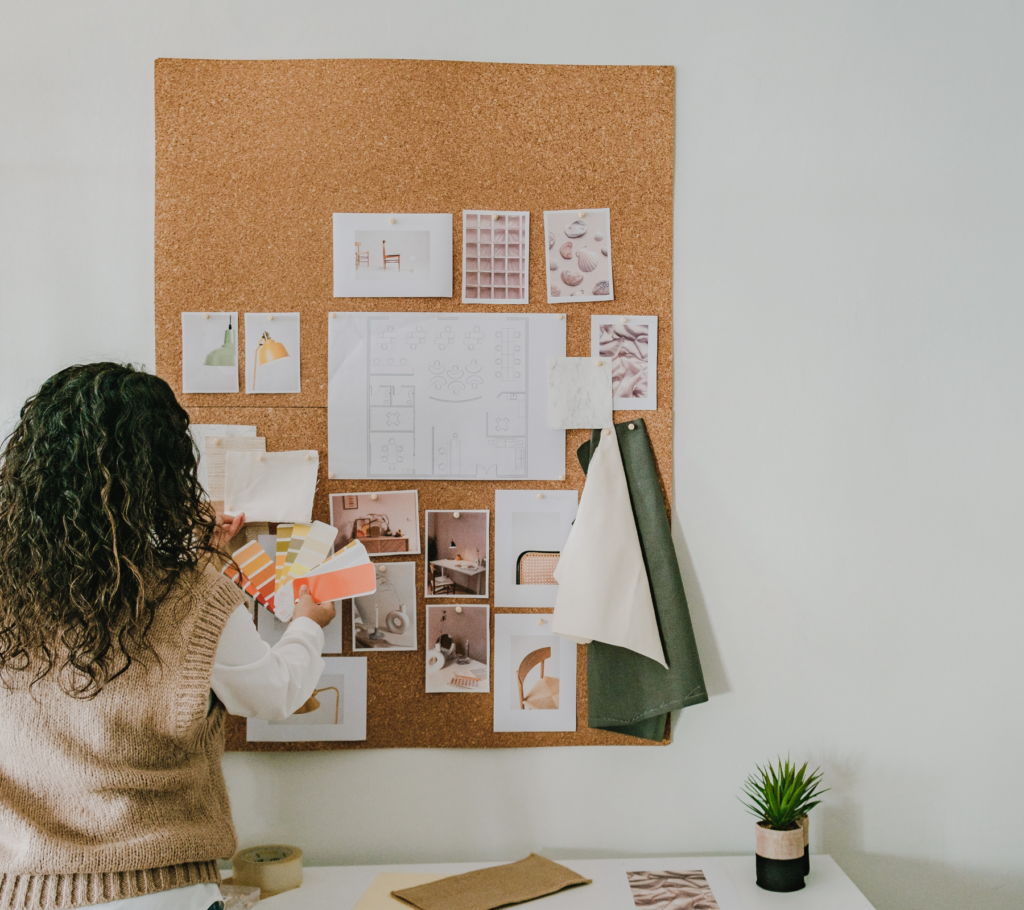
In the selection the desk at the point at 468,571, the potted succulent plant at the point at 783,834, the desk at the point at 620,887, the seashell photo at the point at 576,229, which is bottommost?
the desk at the point at 620,887

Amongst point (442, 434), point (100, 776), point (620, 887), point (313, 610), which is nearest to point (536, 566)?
point (442, 434)

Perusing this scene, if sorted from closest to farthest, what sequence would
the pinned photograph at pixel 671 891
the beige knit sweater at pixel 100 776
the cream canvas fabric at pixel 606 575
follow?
the beige knit sweater at pixel 100 776
the pinned photograph at pixel 671 891
the cream canvas fabric at pixel 606 575

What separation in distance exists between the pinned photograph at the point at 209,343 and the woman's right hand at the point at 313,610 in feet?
1.36

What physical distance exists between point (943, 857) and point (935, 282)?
3.33ft

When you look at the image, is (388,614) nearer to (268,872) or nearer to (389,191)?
(268,872)

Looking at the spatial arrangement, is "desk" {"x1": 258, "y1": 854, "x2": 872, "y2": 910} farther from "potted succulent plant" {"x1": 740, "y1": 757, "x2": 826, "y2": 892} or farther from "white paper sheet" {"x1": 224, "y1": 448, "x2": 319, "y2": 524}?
"white paper sheet" {"x1": 224, "y1": 448, "x2": 319, "y2": 524}

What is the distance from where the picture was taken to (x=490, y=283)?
1417mm

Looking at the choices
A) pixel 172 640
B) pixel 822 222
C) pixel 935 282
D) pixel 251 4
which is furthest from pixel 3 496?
pixel 935 282

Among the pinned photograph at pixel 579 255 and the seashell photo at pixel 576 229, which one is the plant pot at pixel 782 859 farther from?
the seashell photo at pixel 576 229

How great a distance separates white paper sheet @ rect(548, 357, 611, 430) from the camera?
142cm

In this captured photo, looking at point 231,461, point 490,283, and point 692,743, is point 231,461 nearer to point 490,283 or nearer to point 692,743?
point 490,283

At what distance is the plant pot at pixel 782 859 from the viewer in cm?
125

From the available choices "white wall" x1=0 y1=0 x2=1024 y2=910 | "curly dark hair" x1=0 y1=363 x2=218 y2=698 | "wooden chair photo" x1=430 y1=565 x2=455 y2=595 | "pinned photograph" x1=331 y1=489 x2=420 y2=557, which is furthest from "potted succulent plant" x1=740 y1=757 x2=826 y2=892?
"curly dark hair" x1=0 y1=363 x2=218 y2=698

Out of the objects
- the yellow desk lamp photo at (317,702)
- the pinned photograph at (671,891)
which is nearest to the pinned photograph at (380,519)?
the yellow desk lamp photo at (317,702)
